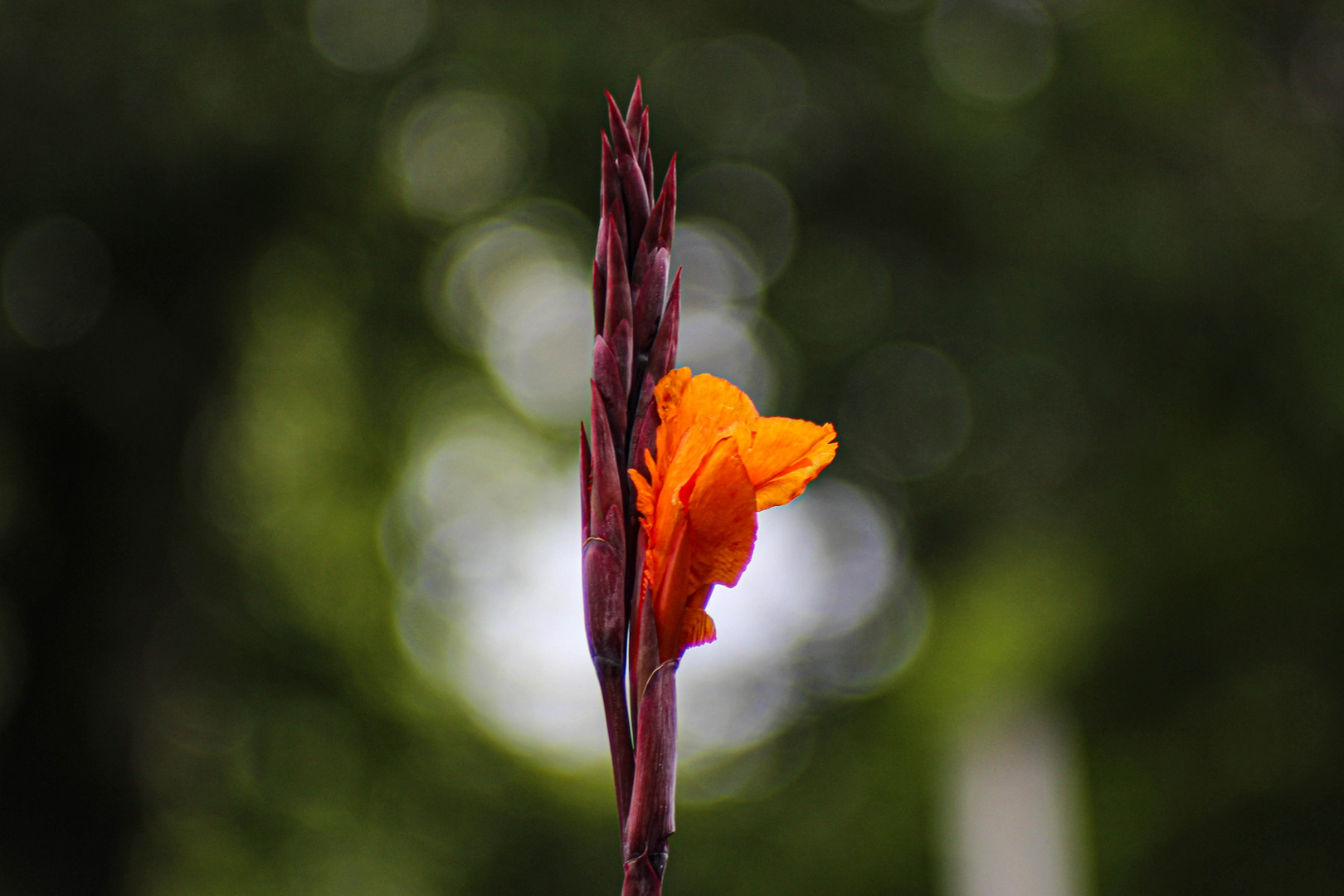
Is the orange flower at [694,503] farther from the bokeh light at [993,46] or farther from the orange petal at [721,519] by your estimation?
the bokeh light at [993,46]

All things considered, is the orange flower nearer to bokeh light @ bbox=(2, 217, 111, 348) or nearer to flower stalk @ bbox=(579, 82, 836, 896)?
flower stalk @ bbox=(579, 82, 836, 896)

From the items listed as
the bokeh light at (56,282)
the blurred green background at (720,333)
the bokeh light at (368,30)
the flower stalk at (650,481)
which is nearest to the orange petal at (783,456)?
the flower stalk at (650,481)

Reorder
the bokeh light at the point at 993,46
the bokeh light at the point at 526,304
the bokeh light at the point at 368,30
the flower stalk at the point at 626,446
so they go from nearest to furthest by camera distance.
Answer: the flower stalk at the point at 626,446 < the bokeh light at the point at 368,30 < the bokeh light at the point at 993,46 < the bokeh light at the point at 526,304

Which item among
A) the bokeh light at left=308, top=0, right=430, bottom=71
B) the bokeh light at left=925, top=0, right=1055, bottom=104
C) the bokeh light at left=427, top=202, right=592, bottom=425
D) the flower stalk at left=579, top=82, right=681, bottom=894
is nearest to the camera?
the flower stalk at left=579, top=82, right=681, bottom=894

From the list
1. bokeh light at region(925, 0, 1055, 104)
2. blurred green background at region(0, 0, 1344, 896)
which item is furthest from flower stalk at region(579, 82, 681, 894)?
bokeh light at region(925, 0, 1055, 104)

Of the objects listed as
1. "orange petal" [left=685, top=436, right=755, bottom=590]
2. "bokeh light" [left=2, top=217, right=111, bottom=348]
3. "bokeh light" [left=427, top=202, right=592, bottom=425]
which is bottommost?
"orange petal" [left=685, top=436, right=755, bottom=590]
